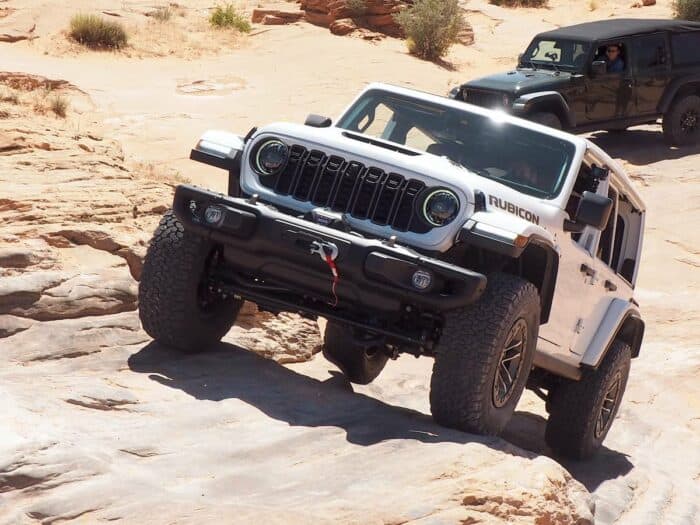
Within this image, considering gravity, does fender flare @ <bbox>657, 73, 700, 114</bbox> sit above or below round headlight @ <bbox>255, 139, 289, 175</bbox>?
below

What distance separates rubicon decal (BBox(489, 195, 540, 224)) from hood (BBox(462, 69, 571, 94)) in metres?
10.0

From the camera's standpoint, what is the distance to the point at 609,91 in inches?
723

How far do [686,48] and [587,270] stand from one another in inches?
486

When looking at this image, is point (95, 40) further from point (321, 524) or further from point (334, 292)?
point (321, 524)

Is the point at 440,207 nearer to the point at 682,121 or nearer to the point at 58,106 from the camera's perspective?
the point at 58,106

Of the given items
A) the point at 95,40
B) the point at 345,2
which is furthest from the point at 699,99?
the point at 95,40

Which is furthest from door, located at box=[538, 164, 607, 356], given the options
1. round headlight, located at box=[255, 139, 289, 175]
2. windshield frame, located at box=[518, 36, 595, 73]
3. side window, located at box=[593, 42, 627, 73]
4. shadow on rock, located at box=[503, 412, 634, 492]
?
side window, located at box=[593, 42, 627, 73]

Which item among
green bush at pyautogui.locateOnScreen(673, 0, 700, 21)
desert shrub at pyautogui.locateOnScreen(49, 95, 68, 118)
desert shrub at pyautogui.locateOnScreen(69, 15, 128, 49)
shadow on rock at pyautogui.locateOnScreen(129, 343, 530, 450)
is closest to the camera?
shadow on rock at pyautogui.locateOnScreen(129, 343, 530, 450)

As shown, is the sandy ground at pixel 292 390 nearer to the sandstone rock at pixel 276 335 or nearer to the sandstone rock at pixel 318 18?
the sandstone rock at pixel 276 335

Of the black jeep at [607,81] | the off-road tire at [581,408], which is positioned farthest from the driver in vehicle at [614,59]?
the off-road tire at [581,408]

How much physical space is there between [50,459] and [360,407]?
2346 mm

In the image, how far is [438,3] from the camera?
2497 cm

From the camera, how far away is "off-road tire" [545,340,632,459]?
8703 millimetres

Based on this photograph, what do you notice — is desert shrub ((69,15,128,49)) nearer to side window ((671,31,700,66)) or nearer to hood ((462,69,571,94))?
hood ((462,69,571,94))
